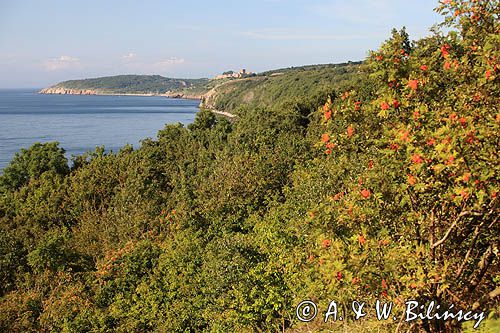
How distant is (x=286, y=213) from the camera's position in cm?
2077

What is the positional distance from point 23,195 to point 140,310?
25.2 m

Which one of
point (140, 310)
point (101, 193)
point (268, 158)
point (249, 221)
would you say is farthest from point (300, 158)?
point (101, 193)

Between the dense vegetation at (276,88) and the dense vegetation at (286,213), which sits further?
the dense vegetation at (276,88)

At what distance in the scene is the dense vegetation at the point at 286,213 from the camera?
18.4 ft

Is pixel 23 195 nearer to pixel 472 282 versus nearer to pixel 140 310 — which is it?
pixel 140 310

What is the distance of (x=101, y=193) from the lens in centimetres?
3862

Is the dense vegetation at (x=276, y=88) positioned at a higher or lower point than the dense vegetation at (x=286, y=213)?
higher

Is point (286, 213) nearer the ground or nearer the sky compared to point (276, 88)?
nearer the ground

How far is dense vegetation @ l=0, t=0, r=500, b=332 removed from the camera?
5594 millimetres

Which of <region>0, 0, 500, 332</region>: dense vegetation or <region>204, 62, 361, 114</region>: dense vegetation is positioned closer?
<region>0, 0, 500, 332</region>: dense vegetation

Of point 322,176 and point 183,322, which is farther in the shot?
point 322,176

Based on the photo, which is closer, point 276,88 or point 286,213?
point 286,213

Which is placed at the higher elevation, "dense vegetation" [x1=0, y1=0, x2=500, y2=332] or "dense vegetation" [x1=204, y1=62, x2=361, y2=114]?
"dense vegetation" [x1=204, y1=62, x2=361, y2=114]

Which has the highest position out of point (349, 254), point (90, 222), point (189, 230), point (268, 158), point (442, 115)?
point (442, 115)
